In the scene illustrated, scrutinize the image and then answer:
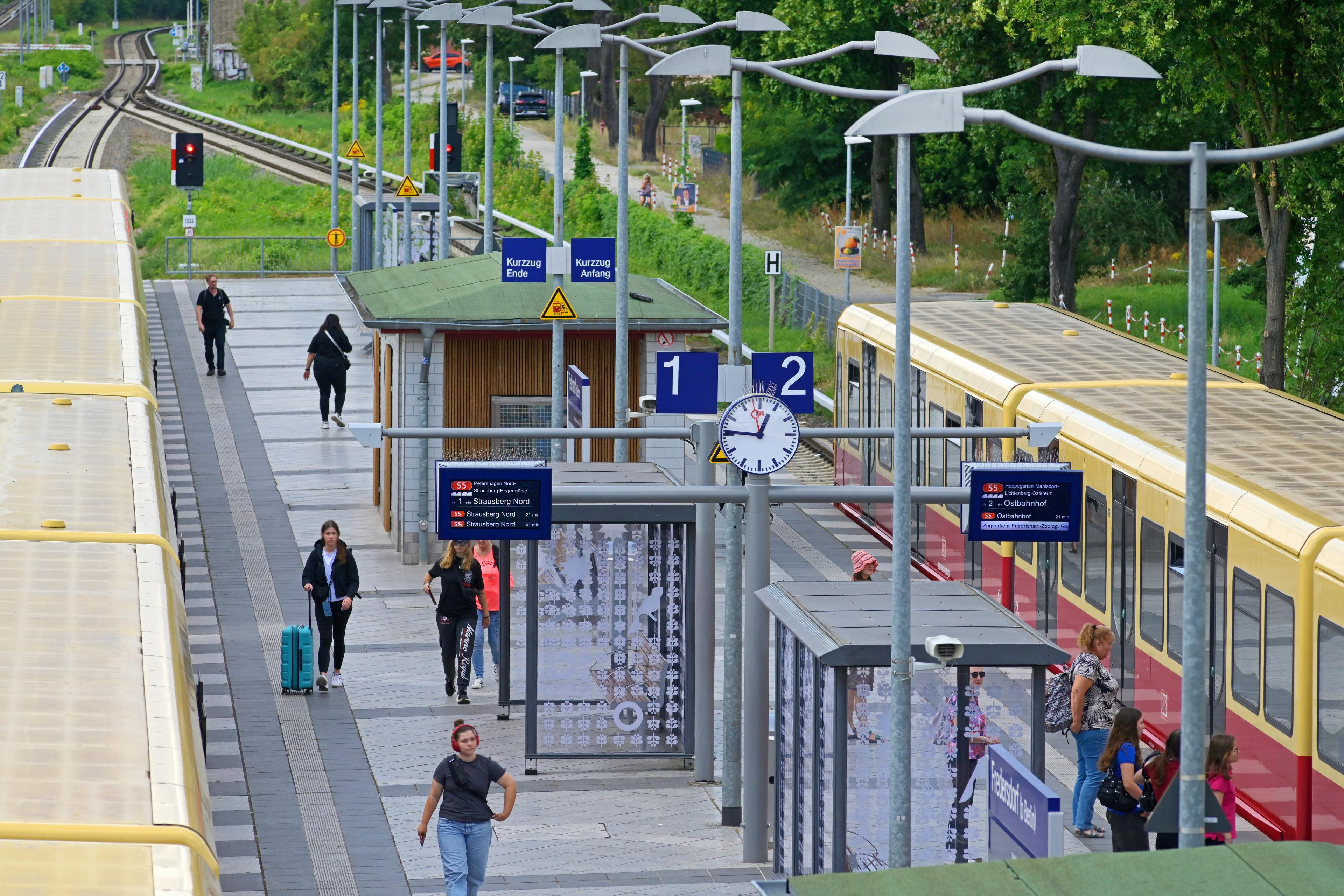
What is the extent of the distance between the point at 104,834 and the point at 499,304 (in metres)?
17.9

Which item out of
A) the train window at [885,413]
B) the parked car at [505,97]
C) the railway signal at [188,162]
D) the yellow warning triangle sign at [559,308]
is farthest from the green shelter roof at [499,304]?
the parked car at [505,97]

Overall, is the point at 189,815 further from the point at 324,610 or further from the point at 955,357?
the point at 955,357

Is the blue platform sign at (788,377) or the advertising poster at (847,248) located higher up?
the advertising poster at (847,248)

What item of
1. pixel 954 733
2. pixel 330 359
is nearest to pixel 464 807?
pixel 954 733

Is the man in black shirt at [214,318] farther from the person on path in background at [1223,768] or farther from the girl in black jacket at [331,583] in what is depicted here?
the person on path in background at [1223,768]

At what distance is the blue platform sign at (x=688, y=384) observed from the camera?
659 inches

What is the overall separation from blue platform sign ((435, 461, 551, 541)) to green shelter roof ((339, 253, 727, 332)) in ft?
27.7

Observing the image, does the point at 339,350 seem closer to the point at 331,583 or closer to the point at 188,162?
the point at 331,583

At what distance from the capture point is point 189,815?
20.8ft

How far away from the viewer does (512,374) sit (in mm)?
23969

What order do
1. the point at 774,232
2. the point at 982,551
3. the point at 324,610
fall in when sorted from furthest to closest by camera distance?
the point at 774,232 → the point at 982,551 → the point at 324,610

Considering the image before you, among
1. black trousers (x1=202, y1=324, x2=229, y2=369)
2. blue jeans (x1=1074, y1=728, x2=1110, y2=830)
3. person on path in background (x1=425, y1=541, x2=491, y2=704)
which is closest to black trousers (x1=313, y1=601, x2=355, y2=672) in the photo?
person on path in background (x1=425, y1=541, x2=491, y2=704)

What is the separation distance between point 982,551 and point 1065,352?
2.56 meters

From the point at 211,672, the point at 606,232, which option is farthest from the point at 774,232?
the point at 211,672
